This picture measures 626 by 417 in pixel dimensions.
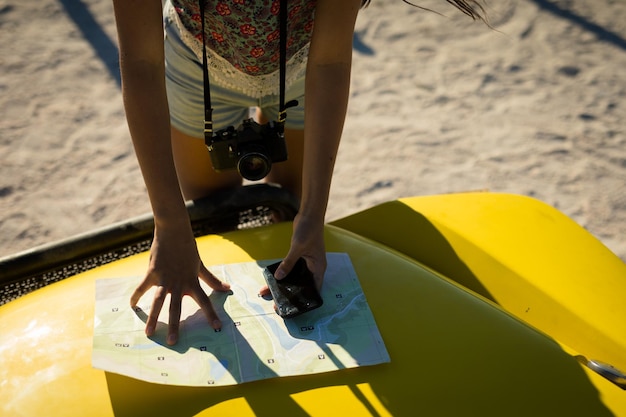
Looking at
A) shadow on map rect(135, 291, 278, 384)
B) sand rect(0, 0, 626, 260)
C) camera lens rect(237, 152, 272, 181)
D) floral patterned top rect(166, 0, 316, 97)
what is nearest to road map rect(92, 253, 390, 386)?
shadow on map rect(135, 291, 278, 384)

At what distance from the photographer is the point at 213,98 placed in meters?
1.34

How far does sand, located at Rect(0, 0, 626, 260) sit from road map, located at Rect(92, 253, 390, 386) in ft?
4.36

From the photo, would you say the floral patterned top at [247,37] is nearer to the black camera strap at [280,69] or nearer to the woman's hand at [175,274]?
the black camera strap at [280,69]

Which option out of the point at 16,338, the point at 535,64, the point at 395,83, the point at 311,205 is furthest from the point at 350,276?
the point at 535,64

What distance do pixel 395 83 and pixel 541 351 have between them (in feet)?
7.36

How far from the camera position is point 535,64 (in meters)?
3.26

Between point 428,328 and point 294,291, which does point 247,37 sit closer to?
point 294,291

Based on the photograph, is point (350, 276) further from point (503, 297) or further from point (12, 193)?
point (12, 193)

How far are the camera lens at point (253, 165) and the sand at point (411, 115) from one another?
1189mm

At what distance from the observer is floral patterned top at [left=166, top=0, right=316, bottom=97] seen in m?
1.12

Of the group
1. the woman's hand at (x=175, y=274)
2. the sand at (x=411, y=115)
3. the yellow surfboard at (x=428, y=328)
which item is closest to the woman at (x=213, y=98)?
the woman's hand at (x=175, y=274)

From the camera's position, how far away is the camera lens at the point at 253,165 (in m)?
1.24

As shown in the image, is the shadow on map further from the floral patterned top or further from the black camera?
the floral patterned top

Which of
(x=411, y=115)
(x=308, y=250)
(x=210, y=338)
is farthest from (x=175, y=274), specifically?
(x=411, y=115)
